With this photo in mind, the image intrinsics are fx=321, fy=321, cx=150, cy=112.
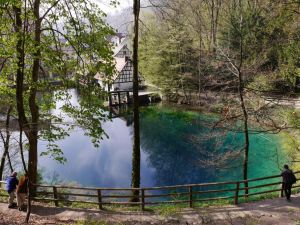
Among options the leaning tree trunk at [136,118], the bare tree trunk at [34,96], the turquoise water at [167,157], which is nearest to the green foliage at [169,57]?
the turquoise water at [167,157]

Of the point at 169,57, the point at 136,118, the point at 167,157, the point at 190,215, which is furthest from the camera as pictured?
the point at 169,57

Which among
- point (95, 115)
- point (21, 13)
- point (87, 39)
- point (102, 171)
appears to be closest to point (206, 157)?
point (102, 171)

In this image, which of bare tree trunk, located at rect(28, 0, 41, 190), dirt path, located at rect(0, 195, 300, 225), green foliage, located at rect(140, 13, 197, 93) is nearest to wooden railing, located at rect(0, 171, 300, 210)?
dirt path, located at rect(0, 195, 300, 225)

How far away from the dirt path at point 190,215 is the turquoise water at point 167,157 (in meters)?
5.01

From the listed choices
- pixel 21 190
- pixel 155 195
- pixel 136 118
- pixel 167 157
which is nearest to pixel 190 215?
pixel 155 195

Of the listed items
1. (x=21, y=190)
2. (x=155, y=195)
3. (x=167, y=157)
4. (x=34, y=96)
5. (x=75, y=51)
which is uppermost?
(x=75, y=51)

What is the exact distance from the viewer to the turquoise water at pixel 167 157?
21.2 metres

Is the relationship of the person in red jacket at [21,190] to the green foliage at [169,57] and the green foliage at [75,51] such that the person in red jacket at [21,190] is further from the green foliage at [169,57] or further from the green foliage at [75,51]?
the green foliage at [169,57]

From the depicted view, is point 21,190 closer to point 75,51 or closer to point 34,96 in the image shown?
point 34,96

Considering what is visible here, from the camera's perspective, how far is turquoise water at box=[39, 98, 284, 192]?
21.2 meters

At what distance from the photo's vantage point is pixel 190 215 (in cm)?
1115

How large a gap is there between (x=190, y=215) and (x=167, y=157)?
1470 cm

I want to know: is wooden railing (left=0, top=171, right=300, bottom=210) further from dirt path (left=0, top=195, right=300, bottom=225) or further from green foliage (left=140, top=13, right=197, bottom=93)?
green foliage (left=140, top=13, right=197, bottom=93)

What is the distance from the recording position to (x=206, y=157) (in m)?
24.2
